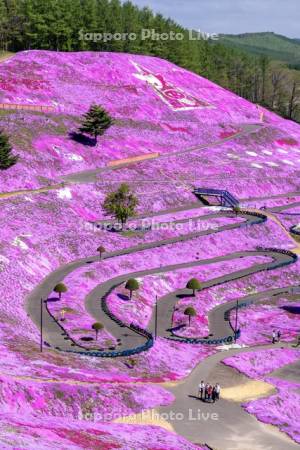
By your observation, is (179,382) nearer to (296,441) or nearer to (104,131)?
(296,441)

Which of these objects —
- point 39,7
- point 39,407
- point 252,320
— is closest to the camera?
point 39,407

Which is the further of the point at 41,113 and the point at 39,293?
the point at 41,113

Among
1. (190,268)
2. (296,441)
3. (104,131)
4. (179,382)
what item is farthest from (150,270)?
(104,131)

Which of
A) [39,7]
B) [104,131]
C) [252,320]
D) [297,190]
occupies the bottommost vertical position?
[252,320]

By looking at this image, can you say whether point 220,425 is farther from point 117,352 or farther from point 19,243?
point 19,243

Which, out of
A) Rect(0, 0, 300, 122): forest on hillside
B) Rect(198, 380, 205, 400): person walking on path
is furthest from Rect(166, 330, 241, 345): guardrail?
Rect(0, 0, 300, 122): forest on hillside

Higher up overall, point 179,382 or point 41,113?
point 41,113

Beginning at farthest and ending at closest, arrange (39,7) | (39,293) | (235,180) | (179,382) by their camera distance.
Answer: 1. (39,7)
2. (235,180)
3. (39,293)
4. (179,382)
